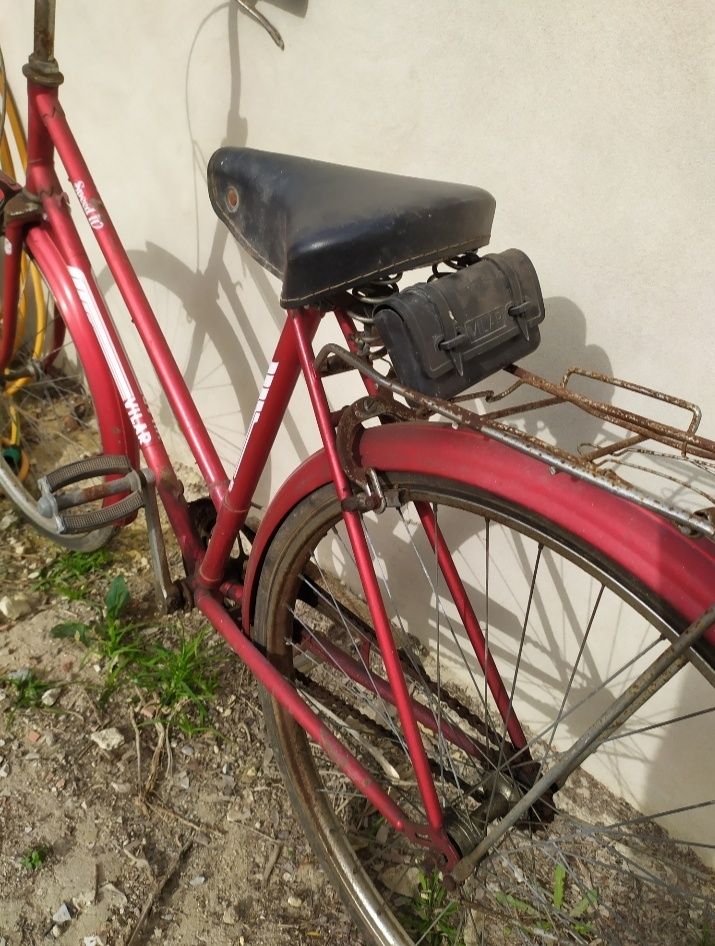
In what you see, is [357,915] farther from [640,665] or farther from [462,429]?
[462,429]

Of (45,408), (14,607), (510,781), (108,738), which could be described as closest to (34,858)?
(108,738)

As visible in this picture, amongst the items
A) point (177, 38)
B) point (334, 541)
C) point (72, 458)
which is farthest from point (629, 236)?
point (72, 458)

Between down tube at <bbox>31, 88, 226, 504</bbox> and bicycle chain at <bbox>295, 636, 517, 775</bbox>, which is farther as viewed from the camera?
down tube at <bbox>31, 88, 226, 504</bbox>

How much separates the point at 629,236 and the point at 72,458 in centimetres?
186

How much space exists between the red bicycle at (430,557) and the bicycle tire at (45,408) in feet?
0.42

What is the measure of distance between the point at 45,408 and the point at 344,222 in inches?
75.3

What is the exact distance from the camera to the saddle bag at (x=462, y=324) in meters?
0.83

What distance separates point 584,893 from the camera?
1366 millimetres

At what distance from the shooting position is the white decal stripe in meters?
1.47

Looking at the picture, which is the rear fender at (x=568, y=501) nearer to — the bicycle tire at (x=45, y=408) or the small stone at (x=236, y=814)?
the small stone at (x=236, y=814)

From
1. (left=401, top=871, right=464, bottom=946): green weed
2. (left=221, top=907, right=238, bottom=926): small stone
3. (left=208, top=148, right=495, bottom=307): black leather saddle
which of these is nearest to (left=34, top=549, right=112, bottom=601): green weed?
(left=221, top=907, right=238, bottom=926): small stone

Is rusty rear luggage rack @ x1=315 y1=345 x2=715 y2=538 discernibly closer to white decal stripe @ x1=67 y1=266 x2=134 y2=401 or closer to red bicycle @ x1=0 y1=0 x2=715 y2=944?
red bicycle @ x1=0 y1=0 x2=715 y2=944

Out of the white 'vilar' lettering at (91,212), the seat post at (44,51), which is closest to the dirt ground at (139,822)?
the white 'vilar' lettering at (91,212)

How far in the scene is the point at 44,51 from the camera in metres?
1.40
